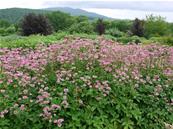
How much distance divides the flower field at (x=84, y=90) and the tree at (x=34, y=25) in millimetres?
11541

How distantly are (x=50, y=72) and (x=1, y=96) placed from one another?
85 cm

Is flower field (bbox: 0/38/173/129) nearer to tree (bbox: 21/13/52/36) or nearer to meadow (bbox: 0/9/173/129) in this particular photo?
meadow (bbox: 0/9/173/129)

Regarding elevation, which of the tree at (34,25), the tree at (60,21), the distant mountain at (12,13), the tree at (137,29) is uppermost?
the tree at (34,25)

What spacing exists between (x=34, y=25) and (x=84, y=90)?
12951mm

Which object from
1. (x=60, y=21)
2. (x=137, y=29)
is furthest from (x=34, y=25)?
(x=60, y=21)

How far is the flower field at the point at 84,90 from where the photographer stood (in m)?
4.57

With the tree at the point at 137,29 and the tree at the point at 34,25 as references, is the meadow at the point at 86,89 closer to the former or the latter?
Result: the tree at the point at 34,25

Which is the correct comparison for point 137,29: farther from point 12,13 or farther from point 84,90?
point 12,13

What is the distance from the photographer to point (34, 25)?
1744 centimetres

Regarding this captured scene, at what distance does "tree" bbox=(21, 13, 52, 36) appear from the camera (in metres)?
17.4

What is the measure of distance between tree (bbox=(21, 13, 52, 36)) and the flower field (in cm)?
1154

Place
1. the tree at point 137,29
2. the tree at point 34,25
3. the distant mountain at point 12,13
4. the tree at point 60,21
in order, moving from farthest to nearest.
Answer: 1. the distant mountain at point 12,13
2. the tree at point 60,21
3. the tree at point 137,29
4. the tree at point 34,25

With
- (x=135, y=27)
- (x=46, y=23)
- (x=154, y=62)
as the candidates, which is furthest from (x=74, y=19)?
(x=154, y=62)

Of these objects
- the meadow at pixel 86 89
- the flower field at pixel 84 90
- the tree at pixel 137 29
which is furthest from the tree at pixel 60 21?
the flower field at pixel 84 90
